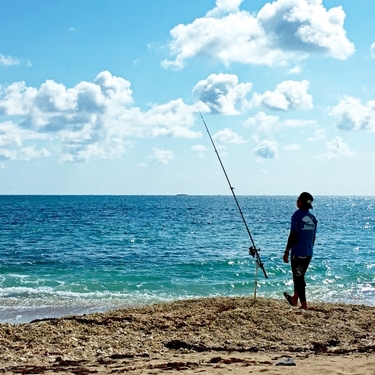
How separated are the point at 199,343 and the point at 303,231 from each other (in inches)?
122

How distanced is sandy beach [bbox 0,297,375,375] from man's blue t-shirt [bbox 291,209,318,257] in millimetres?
1302

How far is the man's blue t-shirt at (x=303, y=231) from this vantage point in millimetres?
9070

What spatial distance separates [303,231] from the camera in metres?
9.08

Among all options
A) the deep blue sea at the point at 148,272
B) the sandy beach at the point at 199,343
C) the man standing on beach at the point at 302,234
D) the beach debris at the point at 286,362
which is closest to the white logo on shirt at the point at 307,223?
the man standing on beach at the point at 302,234

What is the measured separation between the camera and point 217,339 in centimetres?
783

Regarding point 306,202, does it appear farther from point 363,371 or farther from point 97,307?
point 97,307

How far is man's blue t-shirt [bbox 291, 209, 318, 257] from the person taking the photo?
9070 mm

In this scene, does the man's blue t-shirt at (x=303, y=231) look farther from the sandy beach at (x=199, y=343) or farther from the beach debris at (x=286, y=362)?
the beach debris at (x=286, y=362)

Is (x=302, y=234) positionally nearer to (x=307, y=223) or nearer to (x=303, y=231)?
(x=303, y=231)

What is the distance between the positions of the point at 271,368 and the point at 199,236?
98.3ft

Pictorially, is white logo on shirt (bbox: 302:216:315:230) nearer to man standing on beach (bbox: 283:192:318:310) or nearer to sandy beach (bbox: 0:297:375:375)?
man standing on beach (bbox: 283:192:318:310)

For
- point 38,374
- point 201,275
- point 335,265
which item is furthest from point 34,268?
point 38,374

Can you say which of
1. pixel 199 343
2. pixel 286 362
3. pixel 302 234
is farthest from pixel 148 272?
pixel 286 362

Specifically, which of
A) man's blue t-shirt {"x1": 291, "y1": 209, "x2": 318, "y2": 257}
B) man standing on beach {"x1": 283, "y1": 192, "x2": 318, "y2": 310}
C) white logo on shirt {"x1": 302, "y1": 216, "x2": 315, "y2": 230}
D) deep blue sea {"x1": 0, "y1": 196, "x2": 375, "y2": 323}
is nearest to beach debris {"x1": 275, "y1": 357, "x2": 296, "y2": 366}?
man standing on beach {"x1": 283, "y1": 192, "x2": 318, "y2": 310}
